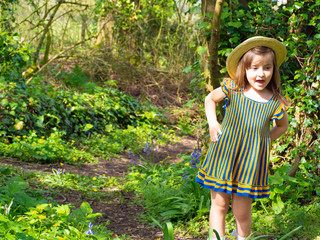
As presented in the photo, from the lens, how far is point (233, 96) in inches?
98.0

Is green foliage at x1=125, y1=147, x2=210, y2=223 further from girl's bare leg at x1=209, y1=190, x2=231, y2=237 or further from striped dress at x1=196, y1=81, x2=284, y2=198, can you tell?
striped dress at x1=196, y1=81, x2=284, y2=198

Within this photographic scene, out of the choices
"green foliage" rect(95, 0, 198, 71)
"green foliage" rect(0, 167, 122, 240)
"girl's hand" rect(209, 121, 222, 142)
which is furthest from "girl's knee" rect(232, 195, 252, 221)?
"green foliage" rect(95, 0, 198, 71)

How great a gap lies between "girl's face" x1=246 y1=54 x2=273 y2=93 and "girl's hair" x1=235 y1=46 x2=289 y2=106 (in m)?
0.03

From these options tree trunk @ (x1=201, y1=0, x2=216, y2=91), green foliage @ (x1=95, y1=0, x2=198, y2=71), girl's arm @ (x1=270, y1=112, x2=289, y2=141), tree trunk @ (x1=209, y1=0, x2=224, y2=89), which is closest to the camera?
girl's arm @ (x1=270, y1=112, x2=289, y2=141)

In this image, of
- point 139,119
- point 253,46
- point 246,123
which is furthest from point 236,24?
point 139,119

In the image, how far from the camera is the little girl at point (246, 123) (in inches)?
95.3

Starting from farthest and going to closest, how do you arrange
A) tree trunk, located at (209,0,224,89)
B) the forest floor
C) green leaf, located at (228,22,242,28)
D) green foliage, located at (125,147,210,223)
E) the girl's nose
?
1. green leaf, located at (228,22,242,28)
2. green foliage, located at (125,147,210,223)
3. the forest floor
4. tree trunk, located at (209,0,224,89)
5. the girl's nose

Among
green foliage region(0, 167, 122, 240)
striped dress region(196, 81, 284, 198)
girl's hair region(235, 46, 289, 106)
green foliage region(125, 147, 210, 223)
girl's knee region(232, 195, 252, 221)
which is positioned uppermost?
girl's hair region(235, 46, 289, 106)

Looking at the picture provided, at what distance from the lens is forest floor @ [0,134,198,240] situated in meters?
3.36

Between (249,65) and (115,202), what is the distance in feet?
7.51

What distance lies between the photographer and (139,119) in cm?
812

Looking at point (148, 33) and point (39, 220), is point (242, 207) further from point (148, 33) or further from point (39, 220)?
point (148, 33)

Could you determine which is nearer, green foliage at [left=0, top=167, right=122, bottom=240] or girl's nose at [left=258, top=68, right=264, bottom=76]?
green foliage at [left=0, top=167, right=122, bottom=240]

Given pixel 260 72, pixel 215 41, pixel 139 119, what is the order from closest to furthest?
pixel 260 72
pixel 215 41
pixel 139 119
